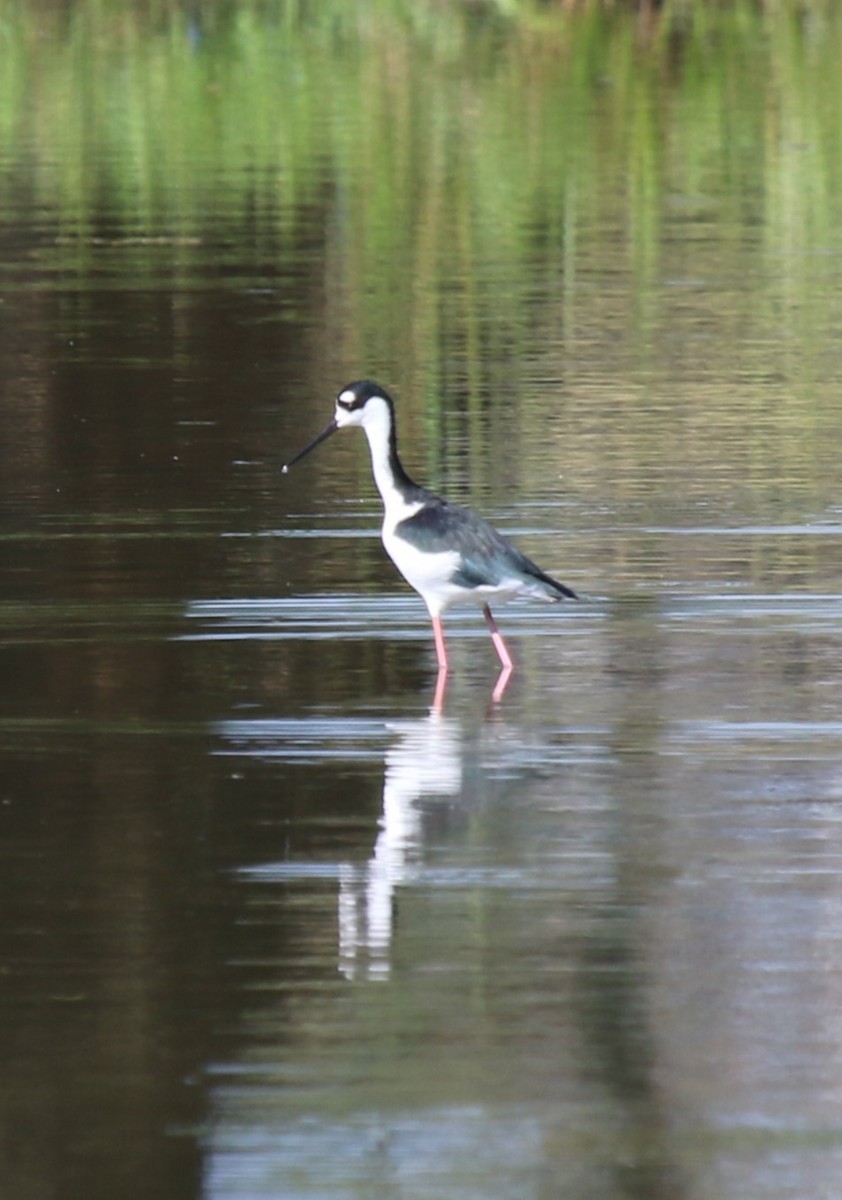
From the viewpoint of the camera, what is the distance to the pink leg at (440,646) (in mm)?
9664

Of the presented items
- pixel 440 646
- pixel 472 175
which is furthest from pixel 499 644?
pixel 472 175

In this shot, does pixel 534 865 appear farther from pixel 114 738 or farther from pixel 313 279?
pixel 313 279

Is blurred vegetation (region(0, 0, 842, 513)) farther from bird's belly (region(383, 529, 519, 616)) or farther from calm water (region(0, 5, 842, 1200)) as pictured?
bird's belly (region(383, 529, 519, 616))

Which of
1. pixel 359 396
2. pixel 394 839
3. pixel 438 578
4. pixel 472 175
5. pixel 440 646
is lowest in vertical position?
pixel 394 839

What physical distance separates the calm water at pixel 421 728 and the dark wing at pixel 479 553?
30 centimetres

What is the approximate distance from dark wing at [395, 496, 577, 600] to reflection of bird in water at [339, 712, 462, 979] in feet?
2.18

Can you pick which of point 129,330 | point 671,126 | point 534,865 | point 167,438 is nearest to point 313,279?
point 129,330

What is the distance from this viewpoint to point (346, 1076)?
233 inches

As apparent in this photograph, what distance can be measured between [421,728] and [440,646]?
0.76 metres

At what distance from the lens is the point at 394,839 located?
766 cm

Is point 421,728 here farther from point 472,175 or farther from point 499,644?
point 472,175

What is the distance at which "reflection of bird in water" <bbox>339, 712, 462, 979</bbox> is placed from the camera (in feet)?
22.2

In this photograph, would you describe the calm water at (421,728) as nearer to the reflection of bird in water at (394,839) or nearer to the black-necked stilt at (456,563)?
the reflection of bird in water at (394,839)

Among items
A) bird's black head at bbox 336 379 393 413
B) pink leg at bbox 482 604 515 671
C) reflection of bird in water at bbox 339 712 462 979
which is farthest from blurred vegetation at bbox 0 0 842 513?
reflection of bird in water at bbox 339 712 462 979
